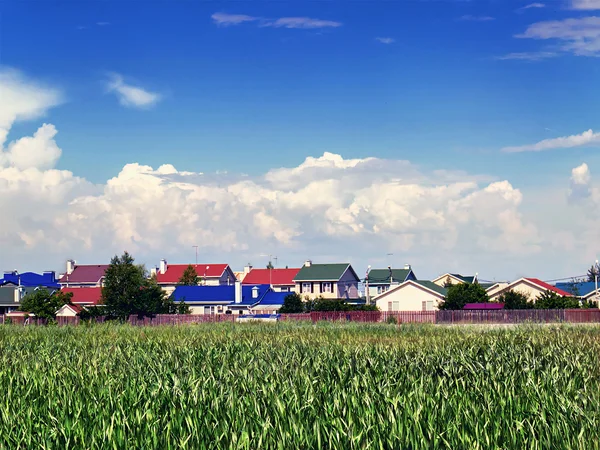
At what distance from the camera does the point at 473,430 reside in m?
11.5

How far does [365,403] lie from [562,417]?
3552mm

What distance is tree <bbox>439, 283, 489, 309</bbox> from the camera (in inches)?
3022

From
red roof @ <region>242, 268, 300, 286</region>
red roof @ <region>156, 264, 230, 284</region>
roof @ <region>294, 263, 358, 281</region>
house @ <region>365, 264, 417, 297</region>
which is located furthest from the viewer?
red roof @ <region>156, 264, 230, 284</region>

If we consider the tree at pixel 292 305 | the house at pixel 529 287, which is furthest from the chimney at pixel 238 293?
the house at pixel 529 287

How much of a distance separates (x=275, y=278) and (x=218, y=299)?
25.4 meters

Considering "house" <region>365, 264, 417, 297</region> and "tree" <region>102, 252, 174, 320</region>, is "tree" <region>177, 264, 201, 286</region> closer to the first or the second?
"house" <region>365, 264, 417, 297</region>

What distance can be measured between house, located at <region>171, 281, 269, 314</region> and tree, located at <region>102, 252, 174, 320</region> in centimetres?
1753

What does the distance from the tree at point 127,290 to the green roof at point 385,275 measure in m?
46.0

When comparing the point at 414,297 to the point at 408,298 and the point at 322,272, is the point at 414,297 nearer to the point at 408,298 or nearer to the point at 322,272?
the point at 408,298

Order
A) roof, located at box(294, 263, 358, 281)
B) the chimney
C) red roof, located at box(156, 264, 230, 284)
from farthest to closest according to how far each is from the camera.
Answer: red roof, located at box(156, 264, 230, 284) < roof, located at box(294, 263, 358, 281) < the chimney

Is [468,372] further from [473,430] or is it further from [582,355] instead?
[473,430]

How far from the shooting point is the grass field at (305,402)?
11.1 meters

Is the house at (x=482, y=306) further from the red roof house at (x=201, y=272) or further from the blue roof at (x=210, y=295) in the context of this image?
the red roof house at (x=201, y=272)

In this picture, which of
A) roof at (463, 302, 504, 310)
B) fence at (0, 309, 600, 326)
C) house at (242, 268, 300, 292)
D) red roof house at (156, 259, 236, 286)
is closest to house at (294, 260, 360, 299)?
house at (242, 268, 300, 292)
